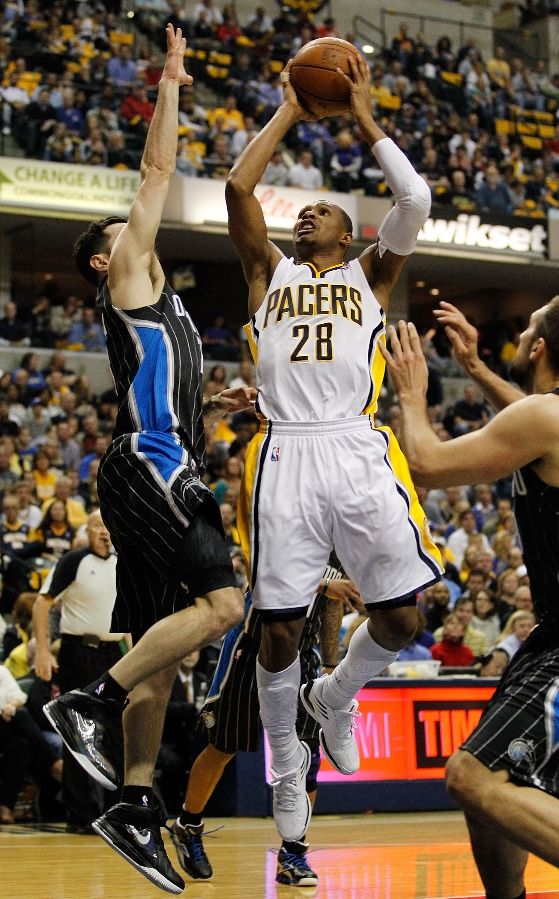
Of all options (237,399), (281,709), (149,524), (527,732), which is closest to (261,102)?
(237,399)

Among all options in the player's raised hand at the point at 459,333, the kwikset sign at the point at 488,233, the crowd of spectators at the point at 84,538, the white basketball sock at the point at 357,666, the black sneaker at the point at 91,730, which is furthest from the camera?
the kwikset sign at the point at 488,233

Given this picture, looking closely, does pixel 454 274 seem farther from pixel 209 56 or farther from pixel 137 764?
pixel 137 764

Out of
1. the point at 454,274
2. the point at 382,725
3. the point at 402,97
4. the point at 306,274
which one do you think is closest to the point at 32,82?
the point at 402,97

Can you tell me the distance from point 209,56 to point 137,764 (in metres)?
19.5

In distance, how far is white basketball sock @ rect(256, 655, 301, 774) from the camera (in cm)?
579

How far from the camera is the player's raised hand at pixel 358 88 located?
5.68 meters

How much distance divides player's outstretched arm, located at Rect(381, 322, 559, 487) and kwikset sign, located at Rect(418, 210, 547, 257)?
61.6 ft

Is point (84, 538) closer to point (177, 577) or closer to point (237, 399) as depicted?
point (237, 399)

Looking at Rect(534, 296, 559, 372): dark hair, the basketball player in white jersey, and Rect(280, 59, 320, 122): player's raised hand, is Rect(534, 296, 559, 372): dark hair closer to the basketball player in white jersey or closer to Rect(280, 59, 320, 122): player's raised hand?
the basketball player in white jersey

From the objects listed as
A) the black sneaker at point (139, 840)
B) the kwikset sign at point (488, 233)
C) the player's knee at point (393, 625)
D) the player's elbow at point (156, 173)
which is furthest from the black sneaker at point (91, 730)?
the kwikset sign at point (488, 233)

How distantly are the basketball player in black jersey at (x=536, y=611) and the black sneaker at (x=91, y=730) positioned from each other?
4.59 ft

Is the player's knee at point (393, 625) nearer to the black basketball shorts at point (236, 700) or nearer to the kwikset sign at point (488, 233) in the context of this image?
the black basketball shorts at point (236, 700)

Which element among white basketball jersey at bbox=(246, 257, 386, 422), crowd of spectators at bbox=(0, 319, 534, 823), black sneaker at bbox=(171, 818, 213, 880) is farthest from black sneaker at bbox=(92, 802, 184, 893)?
crowd of spectators at bbox=(0, 319, 534, 823)

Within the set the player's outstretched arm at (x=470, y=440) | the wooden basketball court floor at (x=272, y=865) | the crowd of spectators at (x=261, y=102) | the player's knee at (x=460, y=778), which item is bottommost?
the wooden basketball court floor at (x=272, y=865)
